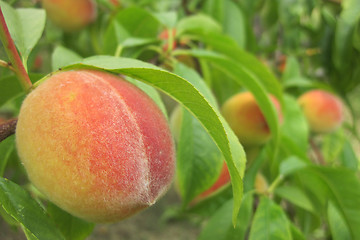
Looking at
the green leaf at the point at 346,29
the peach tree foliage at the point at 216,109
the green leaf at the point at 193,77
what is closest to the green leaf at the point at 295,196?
the peach tree foliage at the point at 216,109

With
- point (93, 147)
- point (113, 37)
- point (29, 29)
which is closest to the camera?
point (93, 147)

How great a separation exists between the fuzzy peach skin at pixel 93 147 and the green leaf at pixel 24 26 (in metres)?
0.12

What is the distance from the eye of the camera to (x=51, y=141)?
0.39m

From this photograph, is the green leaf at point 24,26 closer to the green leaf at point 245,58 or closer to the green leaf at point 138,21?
the green leaf at point 138,21

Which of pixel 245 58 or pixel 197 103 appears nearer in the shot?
pixel 197 103

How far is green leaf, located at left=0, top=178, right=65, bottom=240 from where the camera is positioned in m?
0.43

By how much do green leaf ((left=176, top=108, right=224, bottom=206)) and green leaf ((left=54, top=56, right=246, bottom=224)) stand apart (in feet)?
0.68

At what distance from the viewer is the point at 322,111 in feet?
3.67

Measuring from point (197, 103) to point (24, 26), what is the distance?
12.4 inches

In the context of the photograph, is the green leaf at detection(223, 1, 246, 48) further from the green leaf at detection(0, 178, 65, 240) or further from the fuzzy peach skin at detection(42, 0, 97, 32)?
the green leaf at detection(0, 178, 65, 240)

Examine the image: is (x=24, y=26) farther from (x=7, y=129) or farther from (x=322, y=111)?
(x=322, y=111)

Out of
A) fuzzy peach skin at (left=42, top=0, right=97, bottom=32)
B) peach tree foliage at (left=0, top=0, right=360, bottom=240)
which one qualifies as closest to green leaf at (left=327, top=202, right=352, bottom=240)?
peach tree foliage at (left=0, top=0, right=360, bottom=240)

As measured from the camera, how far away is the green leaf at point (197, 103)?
1.29ft

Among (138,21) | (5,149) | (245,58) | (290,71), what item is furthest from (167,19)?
(290,71)
